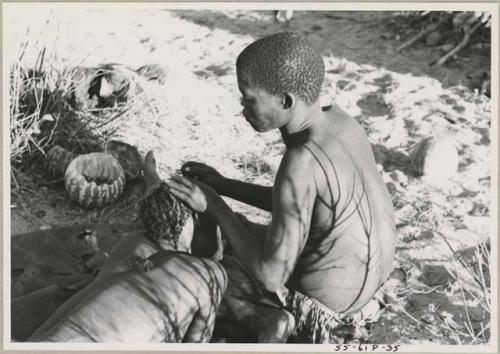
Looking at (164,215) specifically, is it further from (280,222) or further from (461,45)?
(461,45)

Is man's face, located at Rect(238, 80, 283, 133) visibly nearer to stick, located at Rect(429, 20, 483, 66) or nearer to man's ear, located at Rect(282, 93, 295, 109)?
man's ear, located at Rect(282, 93, 295, 109)

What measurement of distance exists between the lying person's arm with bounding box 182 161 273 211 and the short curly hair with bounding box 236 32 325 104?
763 mm

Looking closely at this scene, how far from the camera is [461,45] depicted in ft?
20.2

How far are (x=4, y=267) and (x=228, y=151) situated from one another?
2071mm

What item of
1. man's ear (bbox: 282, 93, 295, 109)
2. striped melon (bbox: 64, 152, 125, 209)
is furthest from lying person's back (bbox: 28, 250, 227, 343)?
striped melon (bbox: 64, 152, 125, 209)

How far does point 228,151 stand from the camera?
5184 millimetres

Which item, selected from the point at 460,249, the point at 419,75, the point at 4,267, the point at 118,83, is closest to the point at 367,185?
the point at 460,249

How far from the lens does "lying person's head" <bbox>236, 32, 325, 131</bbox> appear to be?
2.89m

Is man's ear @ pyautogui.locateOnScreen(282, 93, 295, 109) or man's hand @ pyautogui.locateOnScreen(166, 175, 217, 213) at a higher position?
man's ear @ pyautogui.locateOnScreen(282, 93, 295, 109)

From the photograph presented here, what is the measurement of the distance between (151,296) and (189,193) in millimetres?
473

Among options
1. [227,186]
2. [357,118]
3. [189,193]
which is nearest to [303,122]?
[189,193]

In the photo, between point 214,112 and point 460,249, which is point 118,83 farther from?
point 460,249

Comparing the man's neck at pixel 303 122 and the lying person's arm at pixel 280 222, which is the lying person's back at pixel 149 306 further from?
the man's neck at pixel 303 122

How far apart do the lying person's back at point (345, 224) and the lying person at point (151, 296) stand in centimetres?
45
